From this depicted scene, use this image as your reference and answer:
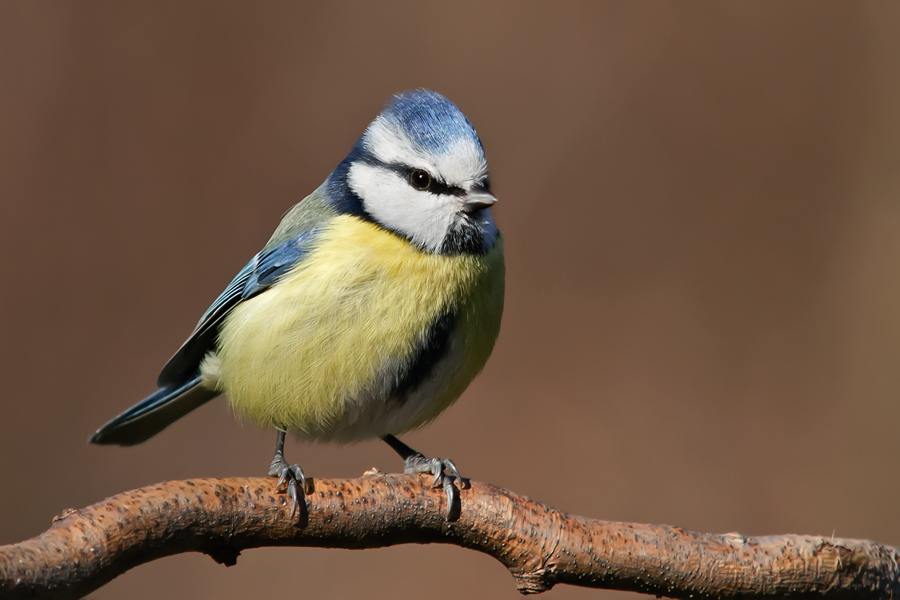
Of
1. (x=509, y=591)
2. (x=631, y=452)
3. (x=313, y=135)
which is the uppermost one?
(x=313, y=135)

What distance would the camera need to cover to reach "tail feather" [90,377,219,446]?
232 centimetres

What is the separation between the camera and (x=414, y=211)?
191 centimetres

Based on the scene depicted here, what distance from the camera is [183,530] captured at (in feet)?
3.85

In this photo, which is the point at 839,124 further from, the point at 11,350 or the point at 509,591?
the point at 11,350

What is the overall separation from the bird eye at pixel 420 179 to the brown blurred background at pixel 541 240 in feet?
5.24

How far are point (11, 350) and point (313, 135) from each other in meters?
1.61

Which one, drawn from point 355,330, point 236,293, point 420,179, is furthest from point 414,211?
point 236,293

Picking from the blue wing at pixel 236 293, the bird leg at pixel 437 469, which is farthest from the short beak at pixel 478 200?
the bird leg at pixel 437 469

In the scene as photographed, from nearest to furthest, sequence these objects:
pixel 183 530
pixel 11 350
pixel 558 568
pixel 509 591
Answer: pixel 183 530 → pixel 558 568 → pixel 509 591 → pixel 11 350

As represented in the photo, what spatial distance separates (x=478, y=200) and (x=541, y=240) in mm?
1973

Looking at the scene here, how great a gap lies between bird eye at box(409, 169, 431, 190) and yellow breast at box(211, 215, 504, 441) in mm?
147

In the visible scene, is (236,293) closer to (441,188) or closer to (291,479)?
(441,188)

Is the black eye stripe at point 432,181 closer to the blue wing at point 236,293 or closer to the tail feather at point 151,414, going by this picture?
the blue wing at point 236,293

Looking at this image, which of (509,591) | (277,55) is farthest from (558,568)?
(277,55)
